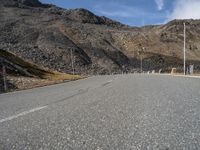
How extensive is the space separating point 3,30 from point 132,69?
40.9 m

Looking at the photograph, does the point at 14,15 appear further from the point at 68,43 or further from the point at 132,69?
the point at 132,69

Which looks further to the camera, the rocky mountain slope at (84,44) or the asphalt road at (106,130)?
the rocky mountain slope at (84,44)

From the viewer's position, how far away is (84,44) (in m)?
131

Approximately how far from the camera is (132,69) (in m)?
124

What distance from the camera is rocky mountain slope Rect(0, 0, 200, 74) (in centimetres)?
11194

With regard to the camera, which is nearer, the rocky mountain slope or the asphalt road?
the asphalt road

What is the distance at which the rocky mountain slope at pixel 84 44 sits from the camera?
367ft

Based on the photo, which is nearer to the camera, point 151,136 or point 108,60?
point 151,136

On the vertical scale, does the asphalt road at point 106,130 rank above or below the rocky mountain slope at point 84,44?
below

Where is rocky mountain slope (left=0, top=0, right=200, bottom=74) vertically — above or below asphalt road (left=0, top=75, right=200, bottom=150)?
above

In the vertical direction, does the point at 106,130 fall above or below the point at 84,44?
below

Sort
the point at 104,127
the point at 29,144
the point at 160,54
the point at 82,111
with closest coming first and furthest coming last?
the point at 29,144 → the point at 104,127 → the point at 82,111 → the point at 160,54

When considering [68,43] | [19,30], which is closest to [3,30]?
[19,30]

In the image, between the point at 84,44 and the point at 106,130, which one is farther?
the point at 84,44
